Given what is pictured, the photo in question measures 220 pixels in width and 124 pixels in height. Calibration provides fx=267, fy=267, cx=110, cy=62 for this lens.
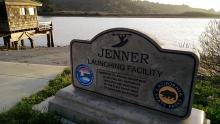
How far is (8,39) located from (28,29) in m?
3.12

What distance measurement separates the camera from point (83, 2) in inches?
5044

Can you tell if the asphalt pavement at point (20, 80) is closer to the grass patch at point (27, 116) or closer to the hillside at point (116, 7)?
the grass patch at point (27, 116)

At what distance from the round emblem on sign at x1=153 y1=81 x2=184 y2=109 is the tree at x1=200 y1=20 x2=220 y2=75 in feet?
21.2

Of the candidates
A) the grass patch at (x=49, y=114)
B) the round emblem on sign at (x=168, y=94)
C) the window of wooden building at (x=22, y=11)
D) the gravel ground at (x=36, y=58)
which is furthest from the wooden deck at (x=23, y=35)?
the round emblem on sign at (x=168, y=94)

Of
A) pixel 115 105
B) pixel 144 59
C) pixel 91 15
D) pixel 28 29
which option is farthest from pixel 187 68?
pixel 91 15

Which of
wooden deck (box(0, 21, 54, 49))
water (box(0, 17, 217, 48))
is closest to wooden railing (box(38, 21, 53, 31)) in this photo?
wooden deck (box(0, 21, 54, 49))

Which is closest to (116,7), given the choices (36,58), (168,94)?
(36,58)

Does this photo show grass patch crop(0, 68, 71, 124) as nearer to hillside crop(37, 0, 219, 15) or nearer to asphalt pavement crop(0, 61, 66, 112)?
asphalt pavement crop(0, 61, 66, 112)

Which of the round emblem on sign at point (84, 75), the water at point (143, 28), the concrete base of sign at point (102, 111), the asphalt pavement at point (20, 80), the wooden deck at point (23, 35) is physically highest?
the round emblem on sign at point (84, 75)

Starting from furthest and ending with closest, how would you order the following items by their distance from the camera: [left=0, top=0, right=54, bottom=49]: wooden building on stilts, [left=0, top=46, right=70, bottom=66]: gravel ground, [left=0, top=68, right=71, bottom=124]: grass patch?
[left=0, top=0, right=54, bottom=49]: wooden building on stilts < [left=0, top=46, right=70, bottom=66]: gravel ground < [left=0, top=68, right=71, bottom=124]: grass patch

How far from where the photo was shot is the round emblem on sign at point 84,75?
4925 millimetres

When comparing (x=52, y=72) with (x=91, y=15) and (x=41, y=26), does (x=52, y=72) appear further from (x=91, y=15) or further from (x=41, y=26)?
(x=91, y=15)

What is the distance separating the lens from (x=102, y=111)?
14.7ft

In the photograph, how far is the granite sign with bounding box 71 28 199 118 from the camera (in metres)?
3.87
